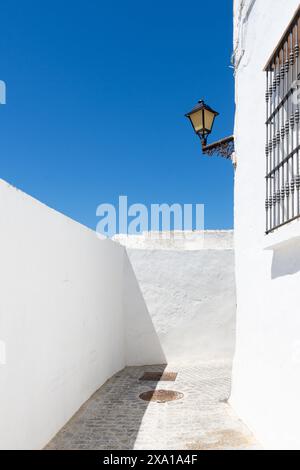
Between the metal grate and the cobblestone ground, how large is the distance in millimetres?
2439

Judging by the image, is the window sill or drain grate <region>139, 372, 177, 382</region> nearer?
the window sill

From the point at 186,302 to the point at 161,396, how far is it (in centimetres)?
286

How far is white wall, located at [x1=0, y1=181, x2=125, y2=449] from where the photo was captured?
3.35 metres

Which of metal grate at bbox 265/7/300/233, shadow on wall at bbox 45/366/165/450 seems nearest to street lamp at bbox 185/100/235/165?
metal grate at bbox 265/7/300/233

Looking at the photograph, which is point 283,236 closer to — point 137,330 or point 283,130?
point 283,130

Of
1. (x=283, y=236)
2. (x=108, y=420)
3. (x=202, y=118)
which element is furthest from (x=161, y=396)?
(x=202, y=118)

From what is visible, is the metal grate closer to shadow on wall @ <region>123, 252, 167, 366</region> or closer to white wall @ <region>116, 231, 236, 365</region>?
white wall @ <region>116, 231, 236, 365</region>

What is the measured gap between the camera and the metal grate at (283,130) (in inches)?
128

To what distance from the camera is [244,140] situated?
200 inches

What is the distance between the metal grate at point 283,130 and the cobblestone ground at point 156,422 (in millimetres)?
2439

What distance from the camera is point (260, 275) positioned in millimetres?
4270

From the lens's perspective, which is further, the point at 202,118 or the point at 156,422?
the point at 202,118

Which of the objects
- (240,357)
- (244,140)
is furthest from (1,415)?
(244,140)

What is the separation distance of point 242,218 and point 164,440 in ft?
9.24
